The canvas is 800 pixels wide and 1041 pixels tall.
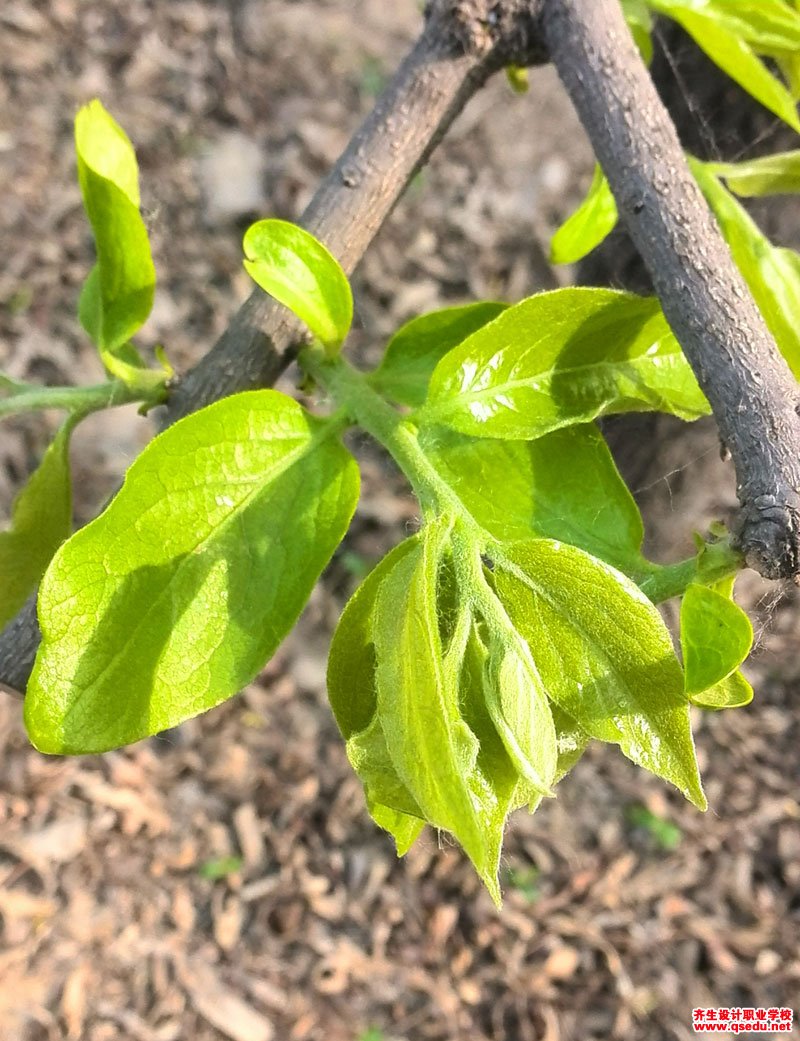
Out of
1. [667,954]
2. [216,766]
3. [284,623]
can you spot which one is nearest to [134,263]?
[284,623]

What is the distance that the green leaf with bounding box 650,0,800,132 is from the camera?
0.80m

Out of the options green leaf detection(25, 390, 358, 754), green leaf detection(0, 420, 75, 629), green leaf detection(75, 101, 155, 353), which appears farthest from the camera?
green leaf detection(0, 420, 75, 629)

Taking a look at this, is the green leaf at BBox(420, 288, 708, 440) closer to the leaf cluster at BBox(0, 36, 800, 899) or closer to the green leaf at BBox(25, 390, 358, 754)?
the leaf cluster at BBox(0, 36, 800, 899)

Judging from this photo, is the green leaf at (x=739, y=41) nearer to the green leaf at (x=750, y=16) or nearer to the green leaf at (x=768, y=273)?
the green leaf at (x=750, y=16)

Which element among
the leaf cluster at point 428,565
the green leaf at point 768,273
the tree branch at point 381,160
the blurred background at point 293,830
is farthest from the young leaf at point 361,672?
the blurred background at point 293,830

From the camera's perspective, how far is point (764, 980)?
A: 1.89 m

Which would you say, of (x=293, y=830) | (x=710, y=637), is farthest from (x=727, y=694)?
(x=293, y=830)

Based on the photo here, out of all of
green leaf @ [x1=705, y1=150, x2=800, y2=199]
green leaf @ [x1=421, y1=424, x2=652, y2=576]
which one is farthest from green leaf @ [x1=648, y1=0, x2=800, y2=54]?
green leaf @ [x1=421, y1=424, x2=652, y2=576]

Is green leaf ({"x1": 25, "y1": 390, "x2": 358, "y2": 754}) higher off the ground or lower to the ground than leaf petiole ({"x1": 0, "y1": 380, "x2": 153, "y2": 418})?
lower

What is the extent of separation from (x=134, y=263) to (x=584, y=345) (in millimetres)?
363

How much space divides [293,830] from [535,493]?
1.45m

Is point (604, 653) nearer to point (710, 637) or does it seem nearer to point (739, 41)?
point (710, 637)

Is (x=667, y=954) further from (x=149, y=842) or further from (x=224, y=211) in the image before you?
(x=224, y=211)

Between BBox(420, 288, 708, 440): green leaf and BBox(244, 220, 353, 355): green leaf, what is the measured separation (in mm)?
108
